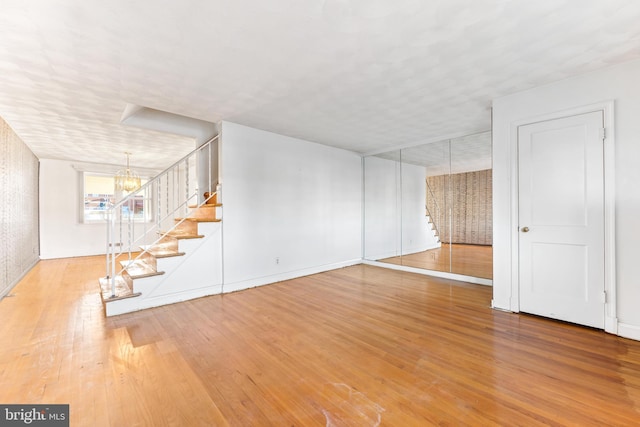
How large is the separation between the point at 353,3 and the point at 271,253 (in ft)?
12.0

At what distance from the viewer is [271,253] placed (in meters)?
4.68

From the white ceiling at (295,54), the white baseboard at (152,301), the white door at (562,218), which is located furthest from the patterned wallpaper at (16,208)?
the white door at (562,218)

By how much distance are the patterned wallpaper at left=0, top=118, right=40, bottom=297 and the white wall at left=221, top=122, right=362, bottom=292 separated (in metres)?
3.09

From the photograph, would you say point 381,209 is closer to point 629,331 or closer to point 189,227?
point 189,227

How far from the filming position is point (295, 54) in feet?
7.79

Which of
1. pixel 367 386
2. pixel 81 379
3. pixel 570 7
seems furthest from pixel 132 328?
pixel 570 7

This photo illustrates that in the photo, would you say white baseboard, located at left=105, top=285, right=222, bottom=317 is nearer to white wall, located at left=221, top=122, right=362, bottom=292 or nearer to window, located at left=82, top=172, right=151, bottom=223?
white wall, located at left=221, top=122, right=362, bottom=292

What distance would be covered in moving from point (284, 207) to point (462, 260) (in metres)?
3.39

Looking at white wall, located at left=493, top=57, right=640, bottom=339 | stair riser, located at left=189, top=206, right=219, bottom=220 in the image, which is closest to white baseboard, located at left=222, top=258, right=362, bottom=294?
stair riser, located at left=189, top=206, right=219, bottom=220

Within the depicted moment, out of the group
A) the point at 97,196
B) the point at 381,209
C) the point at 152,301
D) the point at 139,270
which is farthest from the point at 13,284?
the point at 381,209

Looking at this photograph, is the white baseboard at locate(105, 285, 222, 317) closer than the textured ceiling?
Yes

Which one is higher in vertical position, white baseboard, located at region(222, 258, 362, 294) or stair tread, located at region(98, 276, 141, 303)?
stair tread, located at region(98, 276, 141, 303)

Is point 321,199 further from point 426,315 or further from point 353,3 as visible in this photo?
point 353,3

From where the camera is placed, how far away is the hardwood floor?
1.63 meters
